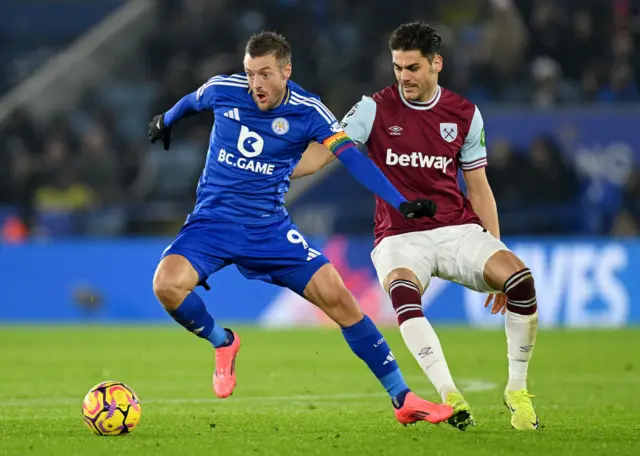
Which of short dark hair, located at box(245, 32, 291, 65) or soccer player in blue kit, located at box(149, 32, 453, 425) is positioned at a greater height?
short dark hair, located at box(245, 32, 291, 65)

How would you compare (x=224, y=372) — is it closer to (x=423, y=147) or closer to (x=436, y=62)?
(x=423, y=147)

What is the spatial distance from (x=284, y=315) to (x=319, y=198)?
2.00 meters

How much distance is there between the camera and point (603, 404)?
323 inches

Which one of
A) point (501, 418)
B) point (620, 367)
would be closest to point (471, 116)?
point (501, 418)

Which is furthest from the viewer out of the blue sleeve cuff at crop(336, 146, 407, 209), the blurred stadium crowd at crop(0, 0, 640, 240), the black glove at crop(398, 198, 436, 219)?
the blurred stadium crowd at crop(0, 0, 640, 240)

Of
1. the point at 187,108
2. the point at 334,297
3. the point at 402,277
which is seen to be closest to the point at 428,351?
the point at 402,277

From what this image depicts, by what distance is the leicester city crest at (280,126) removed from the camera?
22.9 feet

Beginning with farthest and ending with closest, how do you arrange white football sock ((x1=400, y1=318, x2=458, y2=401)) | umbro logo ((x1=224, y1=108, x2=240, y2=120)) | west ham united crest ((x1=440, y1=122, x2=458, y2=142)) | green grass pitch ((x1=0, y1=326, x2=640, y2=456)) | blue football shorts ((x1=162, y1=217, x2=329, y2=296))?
west ham united crest ((x1=440, y1=122, x2=458, y2=142)) < umbro logo ((x1=224, y1=108, x2=240, y2=120)) < blue football shorts ((x1=162, y1=217, x2=329, y2=296)) < white football sock ((x1=400, y1=318, x2=458, y2=401)) < green grass pitch ((x1=0, y1=326, x2=640, y2=456))

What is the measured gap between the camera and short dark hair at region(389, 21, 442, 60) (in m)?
7.00

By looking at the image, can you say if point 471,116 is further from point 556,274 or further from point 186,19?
point 186,19

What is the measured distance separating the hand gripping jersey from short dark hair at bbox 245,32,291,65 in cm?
65

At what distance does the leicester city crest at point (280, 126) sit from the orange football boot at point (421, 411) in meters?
1.63

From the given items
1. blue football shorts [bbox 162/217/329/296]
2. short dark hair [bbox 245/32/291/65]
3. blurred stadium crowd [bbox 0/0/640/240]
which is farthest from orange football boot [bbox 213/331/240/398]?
blurred stadium crowd [bbox 0/0/640/240]

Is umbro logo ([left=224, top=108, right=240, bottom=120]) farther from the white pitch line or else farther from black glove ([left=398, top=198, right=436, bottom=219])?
the white pitch line
